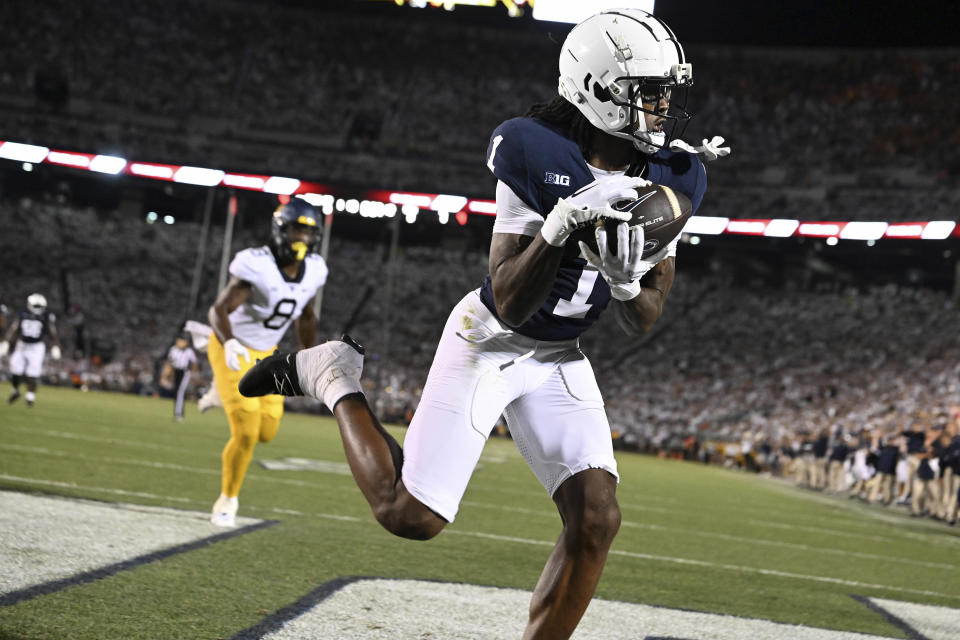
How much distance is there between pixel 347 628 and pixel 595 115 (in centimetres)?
189

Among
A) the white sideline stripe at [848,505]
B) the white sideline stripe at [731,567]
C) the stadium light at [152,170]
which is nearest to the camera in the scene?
the white sideline stripe at [731,567]

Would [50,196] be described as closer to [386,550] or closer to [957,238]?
[957,238]

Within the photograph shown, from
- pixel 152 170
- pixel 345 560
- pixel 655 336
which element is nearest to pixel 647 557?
pixel 345 560

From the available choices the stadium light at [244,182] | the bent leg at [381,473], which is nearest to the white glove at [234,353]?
the bent leg at [381,473]

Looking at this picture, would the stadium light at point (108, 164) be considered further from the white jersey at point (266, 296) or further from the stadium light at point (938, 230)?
the white jersey at point (266, 296)

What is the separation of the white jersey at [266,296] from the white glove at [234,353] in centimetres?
46

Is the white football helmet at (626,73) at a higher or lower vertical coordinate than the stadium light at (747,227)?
lower

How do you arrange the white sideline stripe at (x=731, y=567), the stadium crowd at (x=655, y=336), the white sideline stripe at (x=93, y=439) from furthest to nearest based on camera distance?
the stadium crowd at (x=655, y=336)
the white sideline stripe at (x=93, y=439)
the white sideline stripe at (x=731, y=567)

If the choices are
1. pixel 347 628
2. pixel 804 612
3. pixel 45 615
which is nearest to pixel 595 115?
pixel 347 628

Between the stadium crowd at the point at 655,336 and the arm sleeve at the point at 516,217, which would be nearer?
the arm sleeve at the point at 516,217

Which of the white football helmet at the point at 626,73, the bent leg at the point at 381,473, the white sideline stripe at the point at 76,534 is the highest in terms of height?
the white football helmet at the point at 626,73

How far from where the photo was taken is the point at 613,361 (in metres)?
27.1

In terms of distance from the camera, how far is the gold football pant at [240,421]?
5.53m

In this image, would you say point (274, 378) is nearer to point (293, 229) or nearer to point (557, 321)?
point (557, 321)
